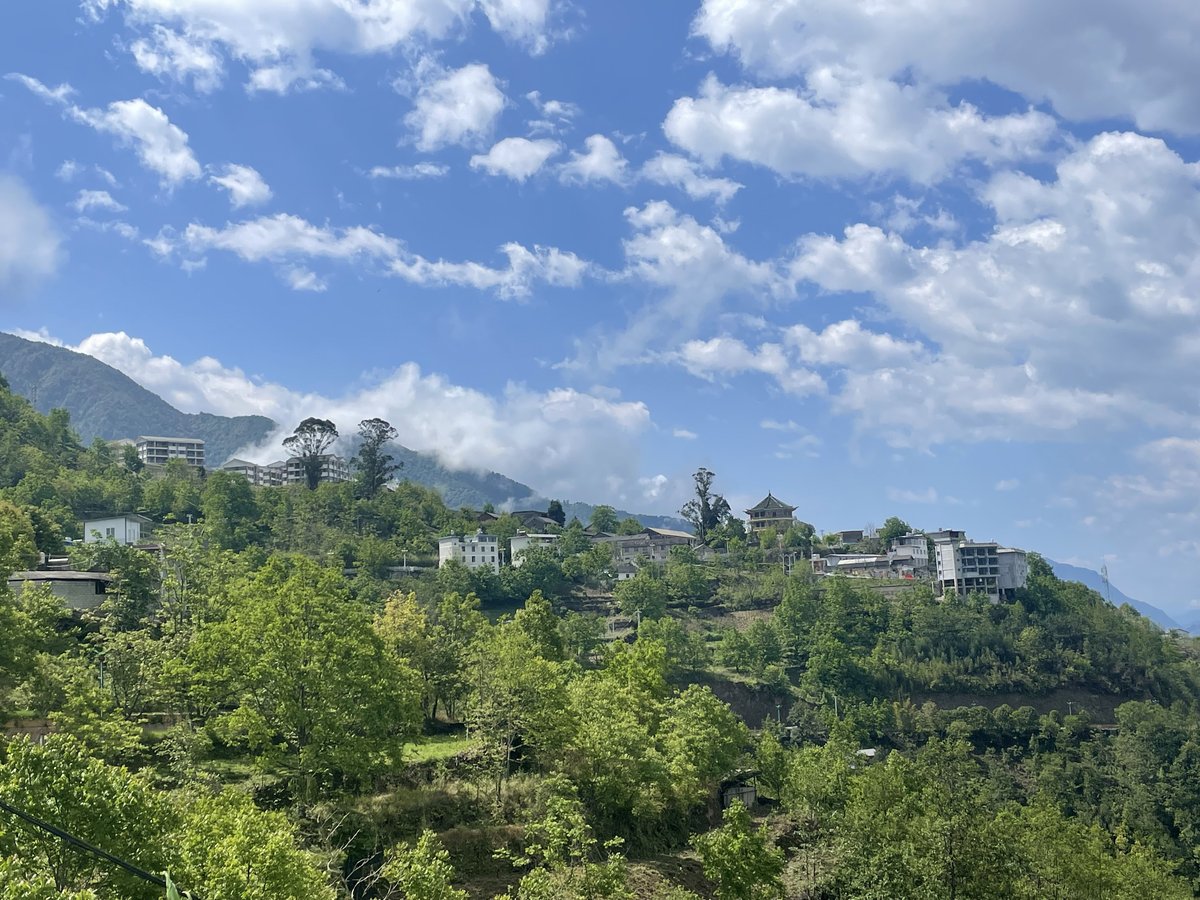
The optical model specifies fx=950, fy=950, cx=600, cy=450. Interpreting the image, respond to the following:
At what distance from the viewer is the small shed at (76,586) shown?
38906mm

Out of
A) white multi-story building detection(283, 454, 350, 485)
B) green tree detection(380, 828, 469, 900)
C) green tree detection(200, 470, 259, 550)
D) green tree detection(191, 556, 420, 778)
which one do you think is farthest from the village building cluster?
green tree detection(380, 828, 469, 900)

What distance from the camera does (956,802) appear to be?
3117 cm

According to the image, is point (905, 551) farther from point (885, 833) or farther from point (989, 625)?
point (885, 833)

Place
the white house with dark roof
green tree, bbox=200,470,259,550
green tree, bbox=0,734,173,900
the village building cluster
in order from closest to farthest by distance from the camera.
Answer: green tree, bbox=0,734,173,900 < the white house with dark roof < green tree, bbox=200,470,259,550 < the village building cluster

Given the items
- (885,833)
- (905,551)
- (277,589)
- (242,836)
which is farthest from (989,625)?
(242,836)

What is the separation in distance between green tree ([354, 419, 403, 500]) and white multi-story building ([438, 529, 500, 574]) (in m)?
11.3

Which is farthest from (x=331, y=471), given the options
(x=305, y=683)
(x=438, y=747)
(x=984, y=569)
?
(x=305, y=683)

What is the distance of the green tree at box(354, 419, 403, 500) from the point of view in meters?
87.9

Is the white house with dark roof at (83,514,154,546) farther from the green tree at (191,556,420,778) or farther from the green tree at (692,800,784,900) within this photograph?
the green tree at (692,800,784,900)

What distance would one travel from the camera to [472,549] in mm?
80375

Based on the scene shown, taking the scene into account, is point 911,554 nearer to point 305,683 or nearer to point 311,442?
point 311,442

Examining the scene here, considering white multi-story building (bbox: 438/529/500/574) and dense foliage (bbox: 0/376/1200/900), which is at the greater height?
white multi-story building (bbox: 438/529/500/574)

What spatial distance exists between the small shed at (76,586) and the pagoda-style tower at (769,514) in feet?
258

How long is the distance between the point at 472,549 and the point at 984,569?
149 ft
